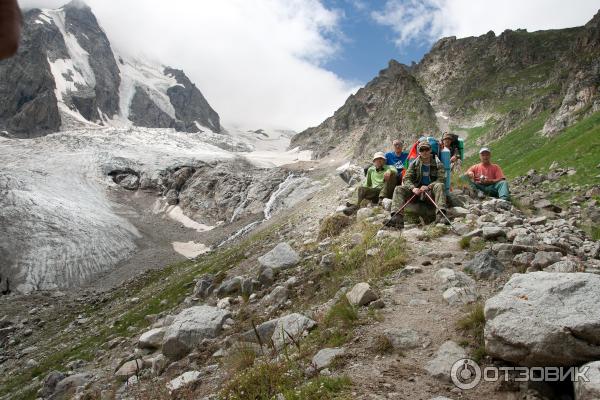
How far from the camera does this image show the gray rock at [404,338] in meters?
5.55

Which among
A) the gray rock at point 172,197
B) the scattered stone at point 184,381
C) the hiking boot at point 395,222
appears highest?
the gray rock at point 172,197

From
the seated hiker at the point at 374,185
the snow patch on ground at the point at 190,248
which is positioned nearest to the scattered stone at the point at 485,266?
the seated hiker at the point at 374,185

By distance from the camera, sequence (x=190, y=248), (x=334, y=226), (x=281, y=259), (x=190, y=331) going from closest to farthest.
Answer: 1. (x=190, y=331)
2. (x=281, y=259)
3. (x=334, y=226)
4. (x=190, y=248)

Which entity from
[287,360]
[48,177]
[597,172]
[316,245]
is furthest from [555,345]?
[48,177]

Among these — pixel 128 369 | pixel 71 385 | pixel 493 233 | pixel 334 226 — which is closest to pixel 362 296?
pixel 493 233

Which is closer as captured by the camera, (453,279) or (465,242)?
(453,279)

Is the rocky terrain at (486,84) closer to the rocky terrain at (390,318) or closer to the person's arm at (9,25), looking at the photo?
the rocky terrain at (390,318)

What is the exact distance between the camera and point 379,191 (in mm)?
14367

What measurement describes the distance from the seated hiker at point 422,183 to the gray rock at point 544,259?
12.2 feet

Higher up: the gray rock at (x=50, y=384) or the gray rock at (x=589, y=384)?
the gray rock at (x=589, y=384)

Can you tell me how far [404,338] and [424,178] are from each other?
23.0ft

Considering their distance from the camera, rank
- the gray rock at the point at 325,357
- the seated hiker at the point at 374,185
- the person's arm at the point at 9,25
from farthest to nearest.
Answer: the seated hiker at the point at 374,185
the gray rock at the point at 325,357
the person's arm at the point at 9,25

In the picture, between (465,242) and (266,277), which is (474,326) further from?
(266,277)

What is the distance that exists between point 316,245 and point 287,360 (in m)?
7.12
